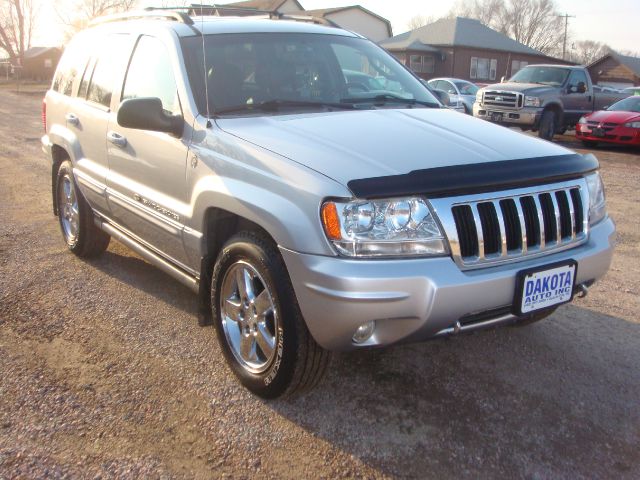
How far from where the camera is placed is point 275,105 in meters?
3.70

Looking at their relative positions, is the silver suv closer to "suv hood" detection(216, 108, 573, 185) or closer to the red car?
"suv hood" detection(216, 108, 573, 185)

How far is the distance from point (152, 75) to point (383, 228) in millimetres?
2075

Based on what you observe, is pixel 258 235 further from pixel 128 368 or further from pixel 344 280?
pixel 128 368

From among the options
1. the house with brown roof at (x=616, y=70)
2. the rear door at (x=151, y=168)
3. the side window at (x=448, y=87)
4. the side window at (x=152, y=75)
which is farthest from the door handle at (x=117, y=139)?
the house with brown roof at (x=616, y=70)

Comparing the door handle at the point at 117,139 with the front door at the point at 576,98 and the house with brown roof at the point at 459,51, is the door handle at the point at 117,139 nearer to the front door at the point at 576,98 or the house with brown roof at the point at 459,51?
the front door at the point at 576,98

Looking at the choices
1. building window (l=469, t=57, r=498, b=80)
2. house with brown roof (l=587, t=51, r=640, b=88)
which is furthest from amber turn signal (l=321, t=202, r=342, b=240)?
house with brown roof (l=587, t=51, r=640, b=88)

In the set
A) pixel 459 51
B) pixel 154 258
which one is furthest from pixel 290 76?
pixel 459 51

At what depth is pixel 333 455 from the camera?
2832 mm

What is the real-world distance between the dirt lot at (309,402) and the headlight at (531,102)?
1140 cm

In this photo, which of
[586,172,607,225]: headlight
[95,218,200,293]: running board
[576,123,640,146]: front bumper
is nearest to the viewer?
[586,172,607,225]: headlight

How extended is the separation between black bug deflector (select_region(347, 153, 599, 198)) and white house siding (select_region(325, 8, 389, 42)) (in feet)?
155

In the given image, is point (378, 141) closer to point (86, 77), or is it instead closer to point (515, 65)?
point (86, 77)


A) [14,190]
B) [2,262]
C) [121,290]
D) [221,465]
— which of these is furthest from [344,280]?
[14,190]

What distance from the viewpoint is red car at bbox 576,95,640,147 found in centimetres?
1386
